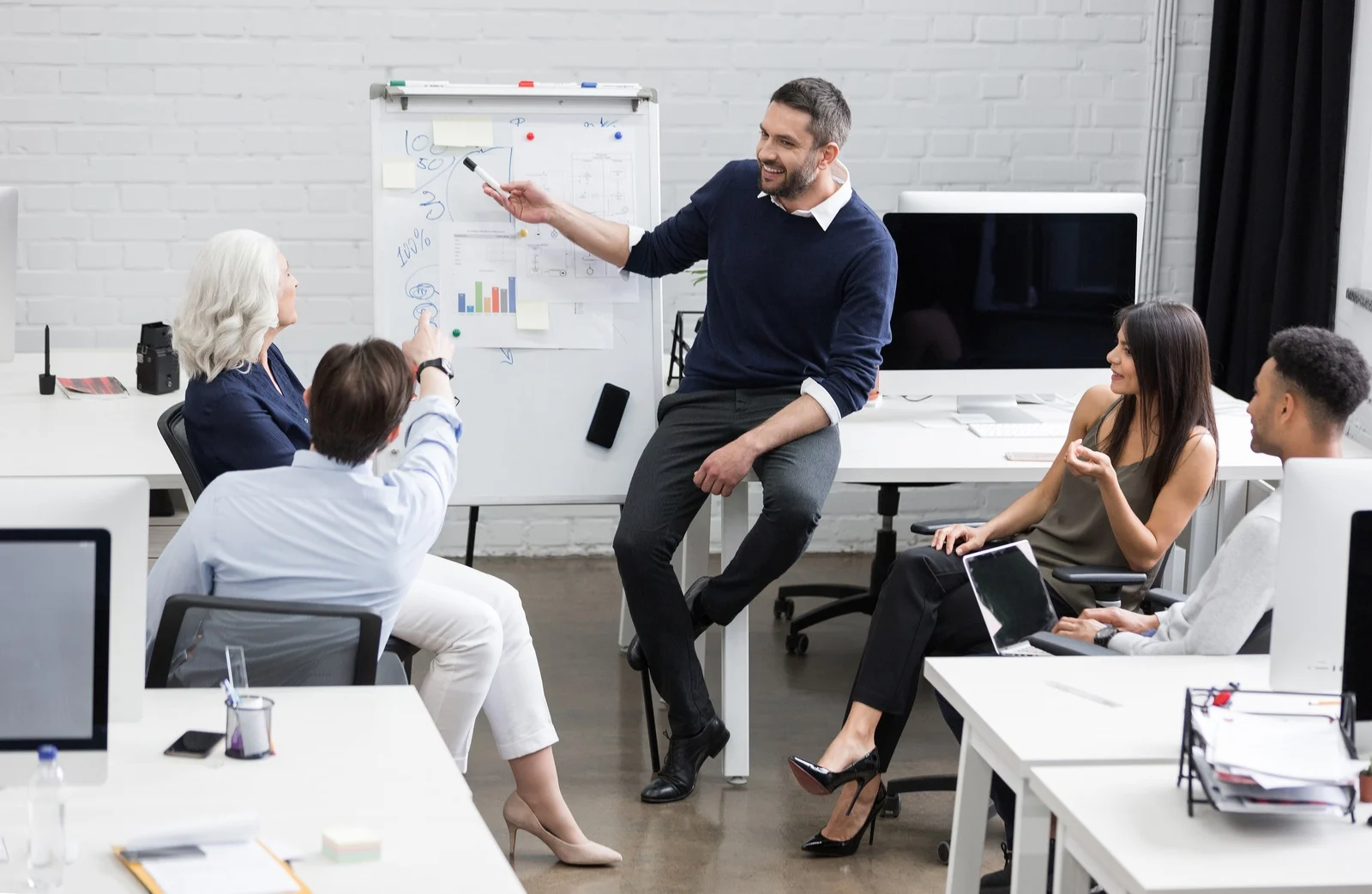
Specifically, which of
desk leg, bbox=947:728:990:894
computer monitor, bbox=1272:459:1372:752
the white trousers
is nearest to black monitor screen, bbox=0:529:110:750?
the white trousers

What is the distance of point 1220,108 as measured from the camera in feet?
15.4

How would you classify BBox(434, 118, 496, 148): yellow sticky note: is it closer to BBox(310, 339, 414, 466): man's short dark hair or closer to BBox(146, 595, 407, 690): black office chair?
BBox(310, 339, 414, 466): man's short dark hair

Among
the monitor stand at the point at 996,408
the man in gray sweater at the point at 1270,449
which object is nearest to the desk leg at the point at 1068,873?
the man in gray sweater at the point at 1270,449

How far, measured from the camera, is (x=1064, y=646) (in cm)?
237

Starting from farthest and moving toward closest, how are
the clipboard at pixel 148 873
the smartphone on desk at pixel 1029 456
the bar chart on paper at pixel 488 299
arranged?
the bar chart on paper at pixel 488 299 → the smartphone on desk at pixel 1029 456 → the clipboard at pixel 148 873

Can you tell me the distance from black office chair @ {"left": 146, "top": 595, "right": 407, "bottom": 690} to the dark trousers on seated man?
1030 millimetres

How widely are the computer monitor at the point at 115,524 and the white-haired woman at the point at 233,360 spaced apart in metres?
1.12

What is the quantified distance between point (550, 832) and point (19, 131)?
297 cm

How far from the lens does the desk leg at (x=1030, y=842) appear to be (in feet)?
6.00

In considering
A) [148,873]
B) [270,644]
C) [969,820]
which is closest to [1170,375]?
[969,820]

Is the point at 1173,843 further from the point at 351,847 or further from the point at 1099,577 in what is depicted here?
the point at 1099,577

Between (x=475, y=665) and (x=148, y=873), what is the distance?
3.86ft

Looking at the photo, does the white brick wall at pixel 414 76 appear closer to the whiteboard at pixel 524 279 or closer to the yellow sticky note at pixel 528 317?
the whiteboard at pixel 524 279

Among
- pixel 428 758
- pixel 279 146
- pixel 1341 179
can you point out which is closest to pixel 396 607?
pixel 428 758
